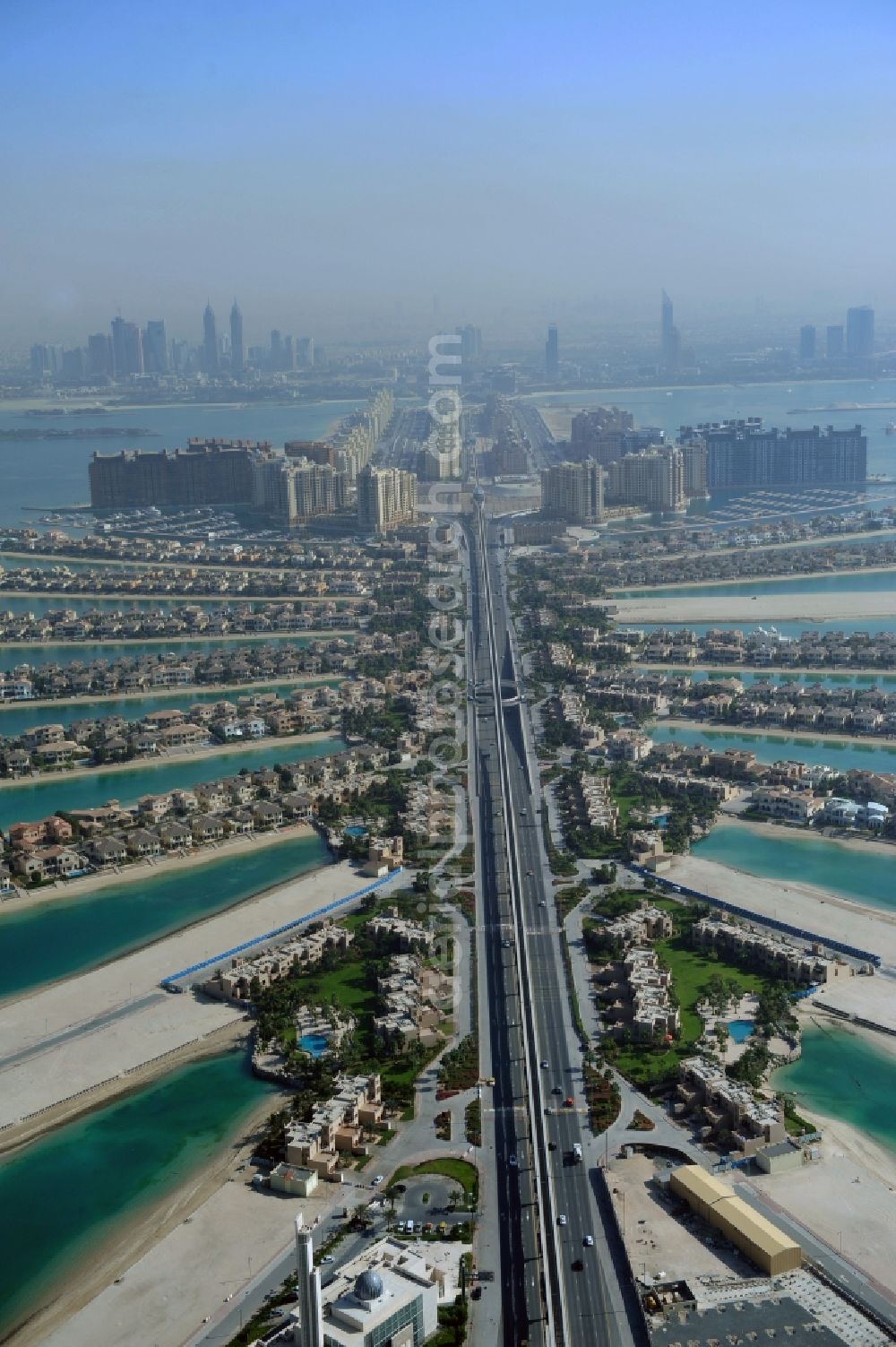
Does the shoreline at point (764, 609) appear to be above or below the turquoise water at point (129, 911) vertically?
above

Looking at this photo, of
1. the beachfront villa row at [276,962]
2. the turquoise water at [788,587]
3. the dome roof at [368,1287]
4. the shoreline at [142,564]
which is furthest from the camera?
the shoreline at [142,564]

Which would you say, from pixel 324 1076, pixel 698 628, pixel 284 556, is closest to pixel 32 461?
pixel 284 556

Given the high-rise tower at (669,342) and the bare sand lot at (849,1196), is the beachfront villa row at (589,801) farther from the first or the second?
the high-rise tower at (669,342)

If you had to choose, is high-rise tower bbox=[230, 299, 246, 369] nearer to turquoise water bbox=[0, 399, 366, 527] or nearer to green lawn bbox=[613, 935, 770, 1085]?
turquoise water bbox=[0, 399, 366, 527]

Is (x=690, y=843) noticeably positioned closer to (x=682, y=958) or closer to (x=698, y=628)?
(x=682, y=958)

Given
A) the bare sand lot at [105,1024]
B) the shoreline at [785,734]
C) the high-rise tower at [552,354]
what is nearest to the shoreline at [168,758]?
the shoreline at [785,734]

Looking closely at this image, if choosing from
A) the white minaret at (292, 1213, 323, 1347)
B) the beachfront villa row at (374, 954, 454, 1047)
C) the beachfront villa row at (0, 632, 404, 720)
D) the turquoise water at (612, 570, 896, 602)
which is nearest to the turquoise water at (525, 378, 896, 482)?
the turquoise water at (612, 570, 896, 602)

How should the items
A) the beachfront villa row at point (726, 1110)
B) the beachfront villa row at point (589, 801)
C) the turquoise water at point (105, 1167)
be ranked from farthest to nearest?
1. the beachfront villa row at point (589, 801)
2. the beachfront villa row at point (726, 1110)
3. the turquoise water at point (105, 1167)
